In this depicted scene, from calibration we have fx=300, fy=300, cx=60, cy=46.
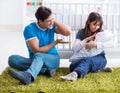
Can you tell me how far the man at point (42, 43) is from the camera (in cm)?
220

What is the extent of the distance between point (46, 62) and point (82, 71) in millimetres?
279

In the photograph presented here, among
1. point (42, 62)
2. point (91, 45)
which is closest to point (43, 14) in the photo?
point (42, 62)

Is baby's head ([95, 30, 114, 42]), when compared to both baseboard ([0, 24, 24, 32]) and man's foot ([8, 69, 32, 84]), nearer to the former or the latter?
man's foot ([8, 69, 32, 84])

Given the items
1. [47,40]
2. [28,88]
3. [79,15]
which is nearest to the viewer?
[28,88]

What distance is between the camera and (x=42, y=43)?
2330 millimetres

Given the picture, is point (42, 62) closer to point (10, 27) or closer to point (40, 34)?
point (40, 34)

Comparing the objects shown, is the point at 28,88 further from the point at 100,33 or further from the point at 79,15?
the point at 79,15

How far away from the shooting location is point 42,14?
220 centimetres

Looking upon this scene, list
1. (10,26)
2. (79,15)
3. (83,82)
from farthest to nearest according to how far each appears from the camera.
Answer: (10,26)
(79,15)
(83,82)

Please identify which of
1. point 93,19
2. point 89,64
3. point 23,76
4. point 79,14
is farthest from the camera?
point 79,14

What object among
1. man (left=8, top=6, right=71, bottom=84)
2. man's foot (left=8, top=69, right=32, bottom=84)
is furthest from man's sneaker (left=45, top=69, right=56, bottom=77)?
man's foot (left=8, top=69, right=32, bottom=84)

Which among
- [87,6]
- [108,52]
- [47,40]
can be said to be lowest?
[108,52]

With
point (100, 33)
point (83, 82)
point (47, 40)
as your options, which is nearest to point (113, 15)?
point (100, 33)

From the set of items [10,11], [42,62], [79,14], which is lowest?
[42,62]
